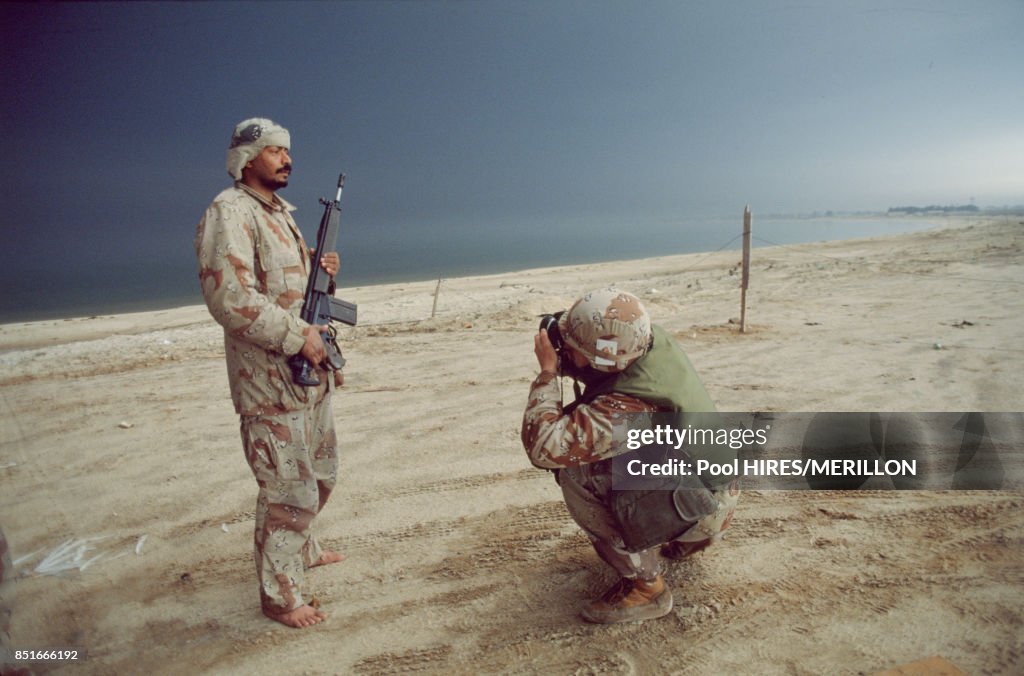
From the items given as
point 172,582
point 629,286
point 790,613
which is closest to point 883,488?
point 790,613

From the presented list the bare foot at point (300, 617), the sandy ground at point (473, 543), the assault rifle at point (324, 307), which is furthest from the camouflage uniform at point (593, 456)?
the bare foot at point (300, 617)

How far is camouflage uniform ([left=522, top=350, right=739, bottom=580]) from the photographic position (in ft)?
6.61

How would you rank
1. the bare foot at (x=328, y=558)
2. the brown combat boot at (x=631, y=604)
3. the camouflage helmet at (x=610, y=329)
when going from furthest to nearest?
1. the bare foot at (x=328, y=558)
2. the brown combat boot at (x=631, y=604)
3. the camouflage helmet at (x=610, y=329)

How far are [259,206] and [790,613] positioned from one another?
8.72 ft

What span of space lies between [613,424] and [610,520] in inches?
19.1

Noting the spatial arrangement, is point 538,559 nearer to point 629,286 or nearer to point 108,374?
point 108,374

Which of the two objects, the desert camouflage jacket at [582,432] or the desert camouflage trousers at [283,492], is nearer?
the desert camouflage jacket at [582,432]

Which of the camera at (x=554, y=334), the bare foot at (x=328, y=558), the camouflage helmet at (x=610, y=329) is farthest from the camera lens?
the bare foot at (x=328, y=558)

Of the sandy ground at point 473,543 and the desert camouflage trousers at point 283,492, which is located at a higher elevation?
the desert camouflage trousers at point 283,492

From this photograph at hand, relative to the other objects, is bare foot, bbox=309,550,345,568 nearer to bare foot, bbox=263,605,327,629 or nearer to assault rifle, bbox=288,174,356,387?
bare foot, bbox=263,605,327,629

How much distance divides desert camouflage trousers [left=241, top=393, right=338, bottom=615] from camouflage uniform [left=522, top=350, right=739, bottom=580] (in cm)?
91

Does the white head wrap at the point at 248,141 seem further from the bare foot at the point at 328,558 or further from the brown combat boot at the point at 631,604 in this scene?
the brown combat boot at the point at 631,604

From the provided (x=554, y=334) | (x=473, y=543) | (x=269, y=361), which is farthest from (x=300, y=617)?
(x=554, y=334)

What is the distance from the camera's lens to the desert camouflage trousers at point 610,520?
7.47 feet
